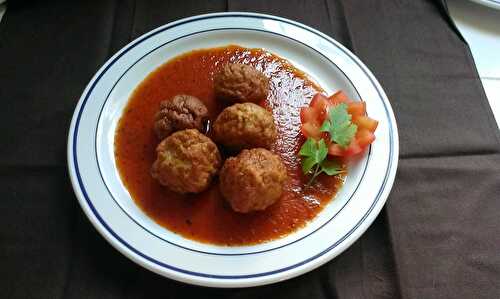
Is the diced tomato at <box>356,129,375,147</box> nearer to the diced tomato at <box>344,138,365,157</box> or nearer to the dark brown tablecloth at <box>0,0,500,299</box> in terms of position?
the diced tomato at <box>344,138,365,157</box>

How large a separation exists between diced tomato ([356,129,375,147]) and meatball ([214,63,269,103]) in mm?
550

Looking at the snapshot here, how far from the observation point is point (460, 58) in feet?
8.80

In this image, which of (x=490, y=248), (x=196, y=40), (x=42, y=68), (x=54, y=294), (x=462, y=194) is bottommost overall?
(x=490, y=248)

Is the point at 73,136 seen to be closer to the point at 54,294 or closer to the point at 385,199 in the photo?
the point at 54,294

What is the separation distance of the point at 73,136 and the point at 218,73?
2.59 ft

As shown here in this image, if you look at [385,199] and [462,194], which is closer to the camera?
[385,199]

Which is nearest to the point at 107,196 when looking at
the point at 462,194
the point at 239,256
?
the point at 239,256

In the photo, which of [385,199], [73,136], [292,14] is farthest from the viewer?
[292,14]

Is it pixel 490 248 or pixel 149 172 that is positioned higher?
pixel 149 172

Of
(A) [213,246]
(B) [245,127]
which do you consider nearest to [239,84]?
(B) [245,127]

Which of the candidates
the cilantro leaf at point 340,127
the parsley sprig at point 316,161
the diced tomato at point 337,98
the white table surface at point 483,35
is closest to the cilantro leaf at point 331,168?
the parsley sprig at point 316,161

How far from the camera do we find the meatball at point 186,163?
1923mm

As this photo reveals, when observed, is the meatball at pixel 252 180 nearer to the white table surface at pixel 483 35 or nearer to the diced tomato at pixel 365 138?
the diced tomato at pixel 365 138

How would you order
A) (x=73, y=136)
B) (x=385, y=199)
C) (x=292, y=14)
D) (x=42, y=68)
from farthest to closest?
1. (x=292, y=14)
2. (x=42, y=68)
3. (x=73, y=136)
4. (x=385, y=199)
